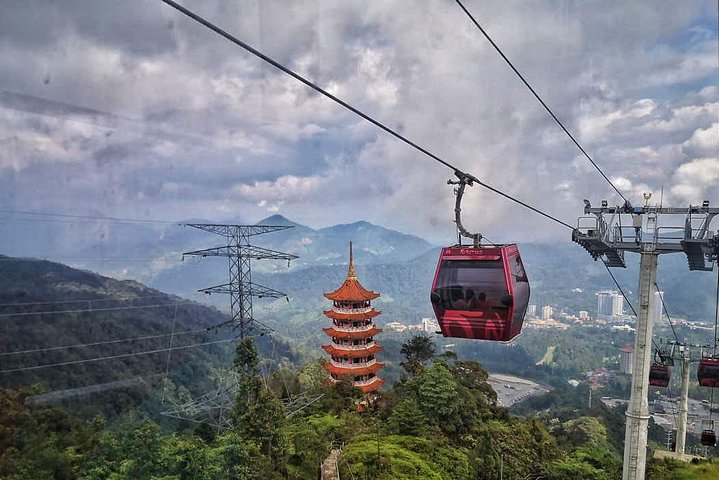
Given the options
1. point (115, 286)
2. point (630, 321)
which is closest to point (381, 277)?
point (630, 321)

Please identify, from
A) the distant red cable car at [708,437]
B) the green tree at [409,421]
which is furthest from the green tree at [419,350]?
the distant red cable car at [708,437]

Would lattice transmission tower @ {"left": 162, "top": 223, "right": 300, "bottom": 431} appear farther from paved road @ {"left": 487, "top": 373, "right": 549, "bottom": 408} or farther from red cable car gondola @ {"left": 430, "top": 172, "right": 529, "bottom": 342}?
paved road @ {"left": 487, "top": 373, "right": 549, "bottom": 408}

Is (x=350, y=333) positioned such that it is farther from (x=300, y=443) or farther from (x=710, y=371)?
(x=710, y=371)

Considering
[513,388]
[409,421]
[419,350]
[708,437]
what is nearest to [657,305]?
[513,388]

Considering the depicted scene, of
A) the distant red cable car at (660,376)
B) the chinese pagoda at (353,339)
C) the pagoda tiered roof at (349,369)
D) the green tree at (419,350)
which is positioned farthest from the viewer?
the chinese pagoda at (353,339)

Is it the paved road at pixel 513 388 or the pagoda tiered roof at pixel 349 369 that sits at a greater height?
the pagoda tiered roof at pixel 349 369

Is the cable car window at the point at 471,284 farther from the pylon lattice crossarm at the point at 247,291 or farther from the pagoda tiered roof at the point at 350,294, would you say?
the pagoda tiered roof at the point at 350,294

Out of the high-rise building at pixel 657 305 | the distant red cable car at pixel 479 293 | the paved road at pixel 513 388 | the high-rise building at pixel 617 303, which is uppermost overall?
the distant red cable car at pixel 479 293
